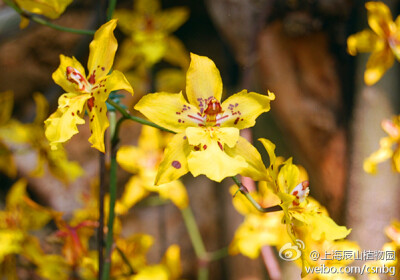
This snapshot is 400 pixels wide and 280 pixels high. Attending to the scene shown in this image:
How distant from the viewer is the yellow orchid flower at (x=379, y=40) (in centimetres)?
63

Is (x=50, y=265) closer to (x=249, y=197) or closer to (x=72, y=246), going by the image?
(x=72, y=246)

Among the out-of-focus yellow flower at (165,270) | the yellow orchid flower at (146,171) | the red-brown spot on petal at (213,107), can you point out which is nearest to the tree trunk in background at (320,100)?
the yellow orchid flower at (146,171)

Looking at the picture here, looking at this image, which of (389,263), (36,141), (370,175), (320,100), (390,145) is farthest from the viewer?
(320,100)

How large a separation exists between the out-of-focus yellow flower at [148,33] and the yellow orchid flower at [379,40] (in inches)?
17.9

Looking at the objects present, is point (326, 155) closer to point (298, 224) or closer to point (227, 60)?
point (227, 60)

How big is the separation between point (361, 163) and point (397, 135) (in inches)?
11.6

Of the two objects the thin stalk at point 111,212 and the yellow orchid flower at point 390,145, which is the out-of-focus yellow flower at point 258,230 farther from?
the thin stalk at point 111,212

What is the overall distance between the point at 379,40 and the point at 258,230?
0.37m

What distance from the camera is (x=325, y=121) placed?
3.14ft

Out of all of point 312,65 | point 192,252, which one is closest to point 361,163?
point 312,65

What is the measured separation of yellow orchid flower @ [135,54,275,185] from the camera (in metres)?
0.39

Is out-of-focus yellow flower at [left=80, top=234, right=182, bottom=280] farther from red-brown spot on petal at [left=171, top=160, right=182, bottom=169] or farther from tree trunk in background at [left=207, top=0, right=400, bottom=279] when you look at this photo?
tree trunk in background at [left=207, top=0, right=400, bottom=279]

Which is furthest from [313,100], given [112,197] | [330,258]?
[112,197]

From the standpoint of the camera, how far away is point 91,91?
422 millimetres
